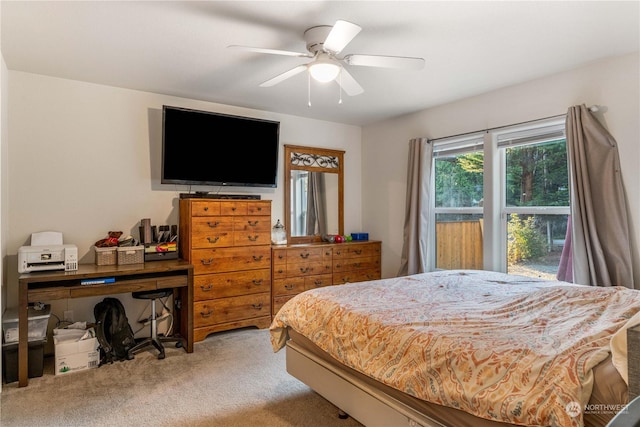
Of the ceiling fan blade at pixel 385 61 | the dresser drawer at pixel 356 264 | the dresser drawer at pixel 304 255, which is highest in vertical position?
the ceiling fan blade at pixel 385 61

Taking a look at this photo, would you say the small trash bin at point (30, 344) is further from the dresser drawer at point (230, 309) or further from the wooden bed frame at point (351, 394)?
the wooden bed frame at point (351, 394)

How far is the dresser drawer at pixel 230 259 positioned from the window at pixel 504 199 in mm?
2061

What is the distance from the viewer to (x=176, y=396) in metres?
2.47

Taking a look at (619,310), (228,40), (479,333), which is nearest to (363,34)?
(228,40)

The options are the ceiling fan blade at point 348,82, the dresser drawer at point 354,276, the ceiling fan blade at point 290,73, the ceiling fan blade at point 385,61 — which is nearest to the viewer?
the ceiling fan blade at point 385,61

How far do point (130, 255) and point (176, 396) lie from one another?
1.39 m

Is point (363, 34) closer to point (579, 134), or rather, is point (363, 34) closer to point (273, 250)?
point (579, 134)

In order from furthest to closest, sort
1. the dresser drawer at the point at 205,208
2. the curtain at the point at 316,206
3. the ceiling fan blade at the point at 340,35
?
the curtain at the point at 316,206
the dresser drawer at the point at 205,208
the ceiling fan blade at the point at 340,35

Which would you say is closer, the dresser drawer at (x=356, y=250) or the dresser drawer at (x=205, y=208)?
the dresser drawer at (x=205, y=208)

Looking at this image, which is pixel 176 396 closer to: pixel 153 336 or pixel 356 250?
pixel 153 336

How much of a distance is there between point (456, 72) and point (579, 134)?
1089 millimetres

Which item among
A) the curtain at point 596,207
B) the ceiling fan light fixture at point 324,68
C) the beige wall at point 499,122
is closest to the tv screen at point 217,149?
the beige wall at point 499,122

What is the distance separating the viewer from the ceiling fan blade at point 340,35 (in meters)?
1.96

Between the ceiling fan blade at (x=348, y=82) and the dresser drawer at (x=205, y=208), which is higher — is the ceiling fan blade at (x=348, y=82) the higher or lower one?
the higher one
